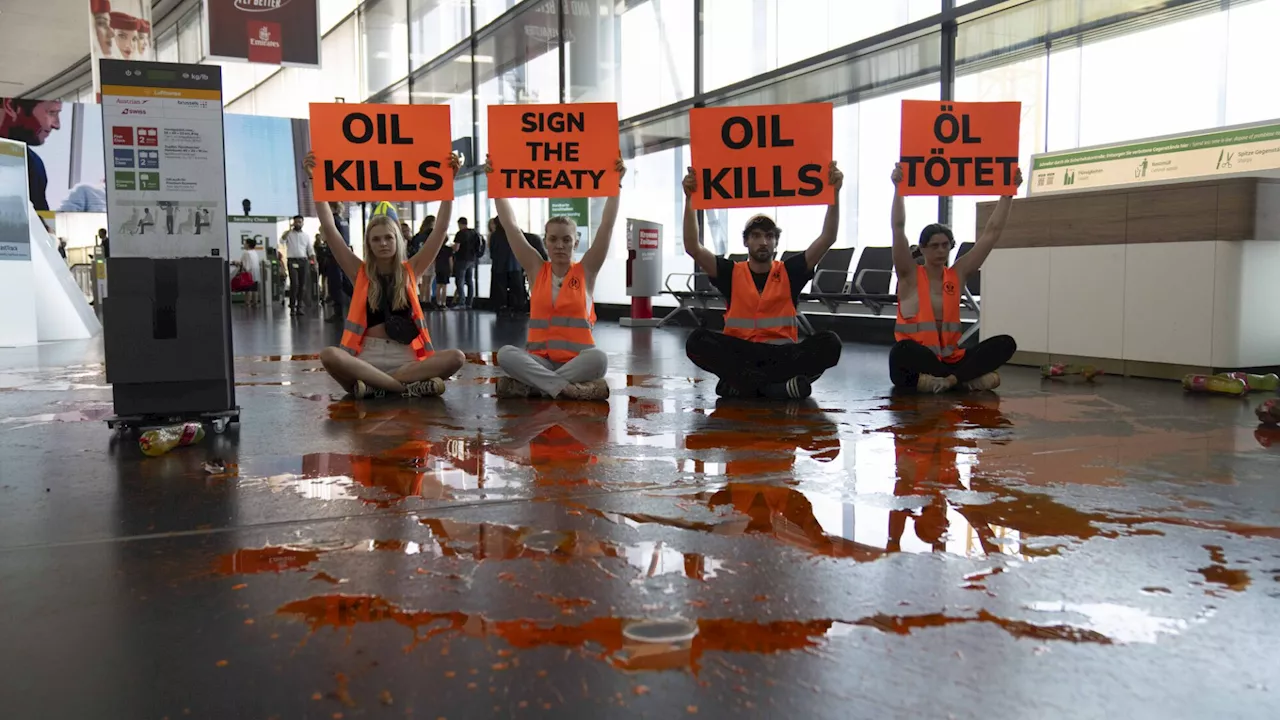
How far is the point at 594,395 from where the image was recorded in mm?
Result: 4988

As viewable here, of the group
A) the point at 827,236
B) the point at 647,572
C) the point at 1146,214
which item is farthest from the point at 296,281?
the point at 647,572

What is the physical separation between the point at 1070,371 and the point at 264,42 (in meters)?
10.6

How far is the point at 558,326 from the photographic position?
5.16 metres

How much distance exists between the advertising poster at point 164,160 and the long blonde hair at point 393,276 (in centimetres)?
96

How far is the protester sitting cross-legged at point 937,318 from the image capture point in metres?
5.24

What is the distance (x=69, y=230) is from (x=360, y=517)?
28.0 metres

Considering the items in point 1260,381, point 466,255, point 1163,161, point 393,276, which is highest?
point 1163,161

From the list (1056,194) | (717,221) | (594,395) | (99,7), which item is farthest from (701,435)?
(99,7)

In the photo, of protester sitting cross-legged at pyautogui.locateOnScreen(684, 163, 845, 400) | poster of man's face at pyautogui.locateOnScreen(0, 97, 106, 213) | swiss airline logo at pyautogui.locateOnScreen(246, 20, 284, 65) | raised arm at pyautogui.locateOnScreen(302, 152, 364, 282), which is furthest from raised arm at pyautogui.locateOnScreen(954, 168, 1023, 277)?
poster of man's face at pyautogui.locateOnScreen(0, 97, 106, 213)

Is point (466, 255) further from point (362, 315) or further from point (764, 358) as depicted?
point (764, 358)

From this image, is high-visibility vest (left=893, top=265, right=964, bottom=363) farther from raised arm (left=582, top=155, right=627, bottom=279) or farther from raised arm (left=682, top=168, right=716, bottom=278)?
raised arm (left=582, top=155, right=627, bottom=279)

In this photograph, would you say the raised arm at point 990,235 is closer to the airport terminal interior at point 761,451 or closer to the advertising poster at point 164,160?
the airport terminal interior at point 761,451

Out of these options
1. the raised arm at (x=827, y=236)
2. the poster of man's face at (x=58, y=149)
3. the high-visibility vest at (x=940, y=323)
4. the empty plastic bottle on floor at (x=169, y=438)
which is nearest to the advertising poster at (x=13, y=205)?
the empty plastic bottle on floor at (x=169, y=438)

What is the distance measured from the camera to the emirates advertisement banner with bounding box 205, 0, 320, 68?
12094mm
